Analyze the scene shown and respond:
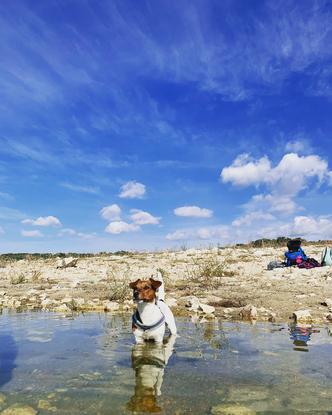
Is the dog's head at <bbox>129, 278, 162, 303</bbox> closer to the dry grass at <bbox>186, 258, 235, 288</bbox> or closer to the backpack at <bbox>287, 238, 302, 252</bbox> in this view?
the dry grass at <bbox>186, 258, 235, 288</bbox>

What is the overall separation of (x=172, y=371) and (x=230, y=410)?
1479 mm

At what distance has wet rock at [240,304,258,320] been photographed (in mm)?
9969

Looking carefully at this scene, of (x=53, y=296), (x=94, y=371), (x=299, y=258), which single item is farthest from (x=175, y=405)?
(x=299, y=258)

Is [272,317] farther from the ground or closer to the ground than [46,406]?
farther from the ground

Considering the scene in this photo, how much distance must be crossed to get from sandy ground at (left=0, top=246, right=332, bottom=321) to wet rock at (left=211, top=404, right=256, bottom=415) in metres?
5.61

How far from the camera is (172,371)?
5672 millimetres

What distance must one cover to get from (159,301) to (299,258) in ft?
32.6

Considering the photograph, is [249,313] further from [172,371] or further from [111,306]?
[172,371]

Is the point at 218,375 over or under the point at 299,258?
under

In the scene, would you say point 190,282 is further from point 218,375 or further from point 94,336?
point 218,375

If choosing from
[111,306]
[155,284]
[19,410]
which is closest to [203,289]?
[111,306]

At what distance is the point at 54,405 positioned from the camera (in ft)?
14.5

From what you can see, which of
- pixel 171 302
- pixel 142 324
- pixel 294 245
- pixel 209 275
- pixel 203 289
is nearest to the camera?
pixel 142 324

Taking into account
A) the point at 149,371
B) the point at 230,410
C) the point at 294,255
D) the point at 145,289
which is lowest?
the point at 230,410
